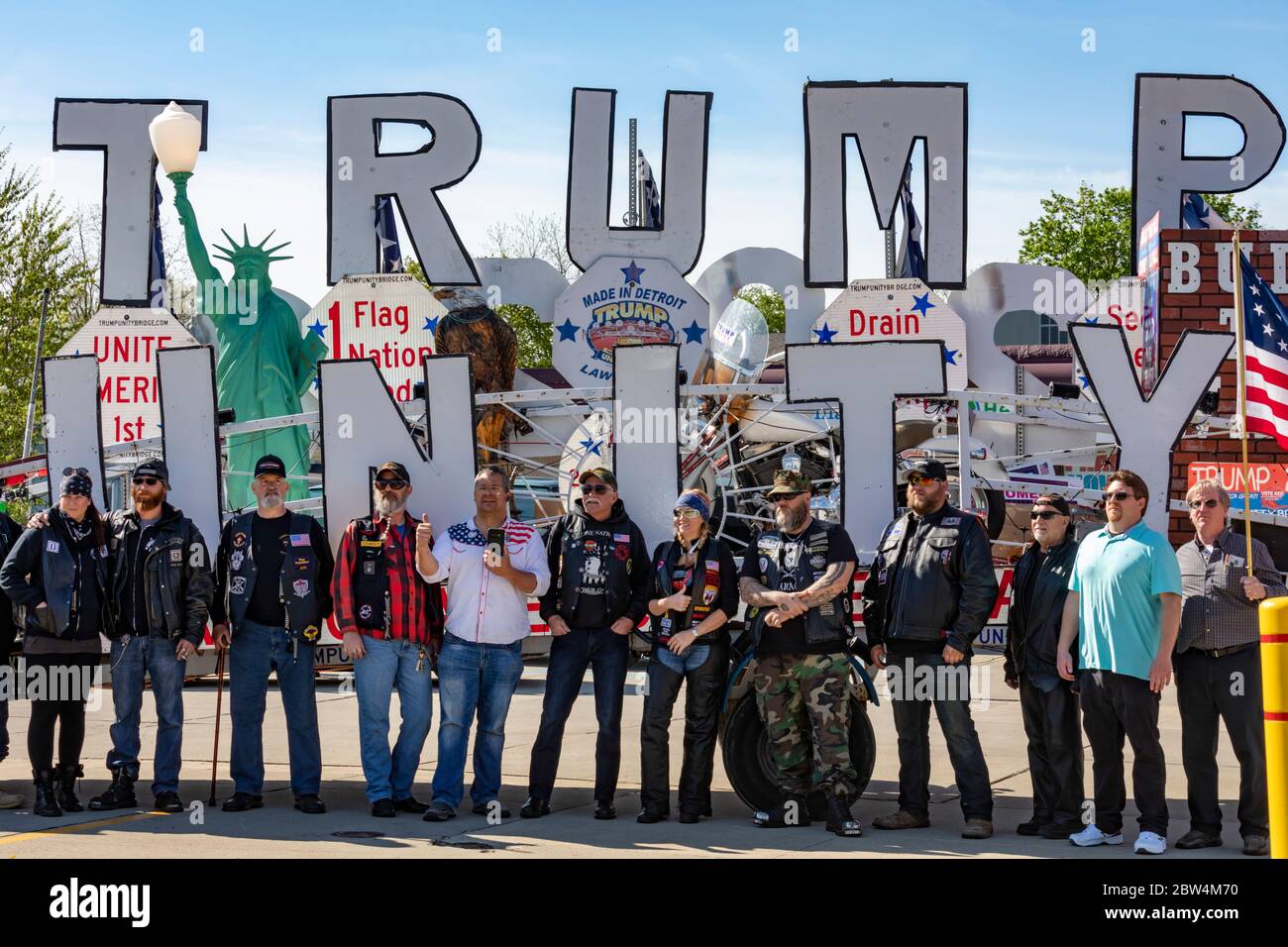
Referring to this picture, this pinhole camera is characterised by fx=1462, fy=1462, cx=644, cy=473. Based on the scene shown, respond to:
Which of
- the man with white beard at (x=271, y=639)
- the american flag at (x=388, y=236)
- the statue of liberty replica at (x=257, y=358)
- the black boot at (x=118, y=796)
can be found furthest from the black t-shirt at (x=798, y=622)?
the american flag at (x=388, y=236)

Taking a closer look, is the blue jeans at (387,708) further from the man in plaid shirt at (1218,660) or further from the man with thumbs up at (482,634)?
the man in plaid shirt at (1218,660)

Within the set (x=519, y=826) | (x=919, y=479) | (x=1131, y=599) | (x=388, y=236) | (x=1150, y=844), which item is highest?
(x=388, y=236)

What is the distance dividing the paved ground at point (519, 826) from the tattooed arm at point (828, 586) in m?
1.21

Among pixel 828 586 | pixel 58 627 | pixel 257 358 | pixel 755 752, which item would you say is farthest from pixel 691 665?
pixel 257 358

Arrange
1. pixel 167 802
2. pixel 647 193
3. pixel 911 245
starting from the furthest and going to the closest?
pixel 647 193, pixel 911 245, pixel 167 802

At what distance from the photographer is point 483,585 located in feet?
26.7

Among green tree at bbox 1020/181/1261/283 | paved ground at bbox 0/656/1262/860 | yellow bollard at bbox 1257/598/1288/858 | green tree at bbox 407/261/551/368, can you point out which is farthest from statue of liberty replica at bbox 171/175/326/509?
green tree at bbox 1020/181/1261/283

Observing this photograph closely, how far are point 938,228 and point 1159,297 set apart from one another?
7.88 feet

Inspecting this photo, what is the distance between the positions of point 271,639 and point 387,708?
0.80 meters

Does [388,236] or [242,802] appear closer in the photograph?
[242,802]

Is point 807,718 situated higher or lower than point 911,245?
lower

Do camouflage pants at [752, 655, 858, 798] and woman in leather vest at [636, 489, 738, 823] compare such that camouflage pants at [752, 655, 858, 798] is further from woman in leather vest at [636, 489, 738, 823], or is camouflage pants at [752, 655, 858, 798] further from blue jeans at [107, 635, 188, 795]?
blue jeans at [107, 635, 188, 795]

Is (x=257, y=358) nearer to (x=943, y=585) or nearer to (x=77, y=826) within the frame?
(x=77, y=826)
